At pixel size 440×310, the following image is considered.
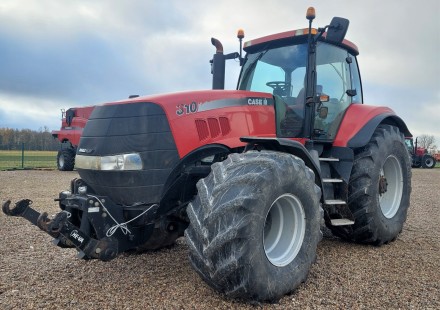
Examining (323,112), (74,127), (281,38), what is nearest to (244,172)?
(323,112)

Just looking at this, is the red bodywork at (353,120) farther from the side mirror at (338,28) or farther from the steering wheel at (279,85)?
the side mirror at (338,28)

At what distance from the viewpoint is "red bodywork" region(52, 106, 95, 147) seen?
55.8 ft

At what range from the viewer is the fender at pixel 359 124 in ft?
16.6

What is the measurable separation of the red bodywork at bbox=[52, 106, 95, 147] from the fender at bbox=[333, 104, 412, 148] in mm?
13278

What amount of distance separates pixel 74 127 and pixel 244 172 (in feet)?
51.7

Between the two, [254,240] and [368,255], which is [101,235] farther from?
[368,255]

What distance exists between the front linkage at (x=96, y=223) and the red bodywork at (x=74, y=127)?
13.8 meters

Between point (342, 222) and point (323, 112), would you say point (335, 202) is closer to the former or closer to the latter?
point (342, 222)

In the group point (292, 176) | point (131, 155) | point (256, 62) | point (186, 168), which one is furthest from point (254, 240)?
point (256, 62)

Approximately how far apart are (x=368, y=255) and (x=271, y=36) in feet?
9.39

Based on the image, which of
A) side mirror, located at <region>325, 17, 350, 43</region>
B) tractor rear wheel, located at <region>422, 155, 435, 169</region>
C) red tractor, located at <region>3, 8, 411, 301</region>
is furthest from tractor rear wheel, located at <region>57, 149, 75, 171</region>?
tractor rear wheel, located at <region>422, 155, 435, 169</region>

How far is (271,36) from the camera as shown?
5.08 meters

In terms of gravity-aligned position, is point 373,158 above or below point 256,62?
below

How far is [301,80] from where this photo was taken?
→ 489 centimetres
